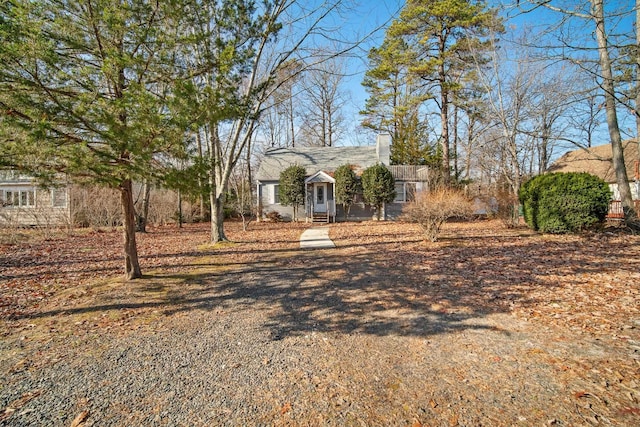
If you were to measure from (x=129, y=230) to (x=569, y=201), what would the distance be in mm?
12334

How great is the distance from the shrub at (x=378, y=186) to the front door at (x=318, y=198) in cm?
279

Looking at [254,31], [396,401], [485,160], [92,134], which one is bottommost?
[396,401]

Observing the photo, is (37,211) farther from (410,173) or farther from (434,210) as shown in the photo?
(410,173)

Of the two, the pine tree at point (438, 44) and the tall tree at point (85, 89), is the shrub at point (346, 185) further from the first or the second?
the tall tree at point (85, 89)

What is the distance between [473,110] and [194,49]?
19929 mm

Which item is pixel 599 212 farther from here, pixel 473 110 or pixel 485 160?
pixel 473 110

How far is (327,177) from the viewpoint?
19703 mm

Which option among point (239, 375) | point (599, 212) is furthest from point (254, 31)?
point (599, 212)

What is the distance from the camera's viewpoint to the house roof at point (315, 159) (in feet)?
70.8

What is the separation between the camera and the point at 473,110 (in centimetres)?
2034

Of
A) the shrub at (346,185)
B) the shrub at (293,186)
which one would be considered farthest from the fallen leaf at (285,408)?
the shrub at (293,186)

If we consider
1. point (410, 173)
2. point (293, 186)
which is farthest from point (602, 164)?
point (293, 186)

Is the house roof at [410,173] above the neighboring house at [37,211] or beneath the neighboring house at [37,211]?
above

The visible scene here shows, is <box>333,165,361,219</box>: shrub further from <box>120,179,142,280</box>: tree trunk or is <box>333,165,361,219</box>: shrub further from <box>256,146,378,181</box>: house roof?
<box>120,179,142,280</box>: tree trunk
